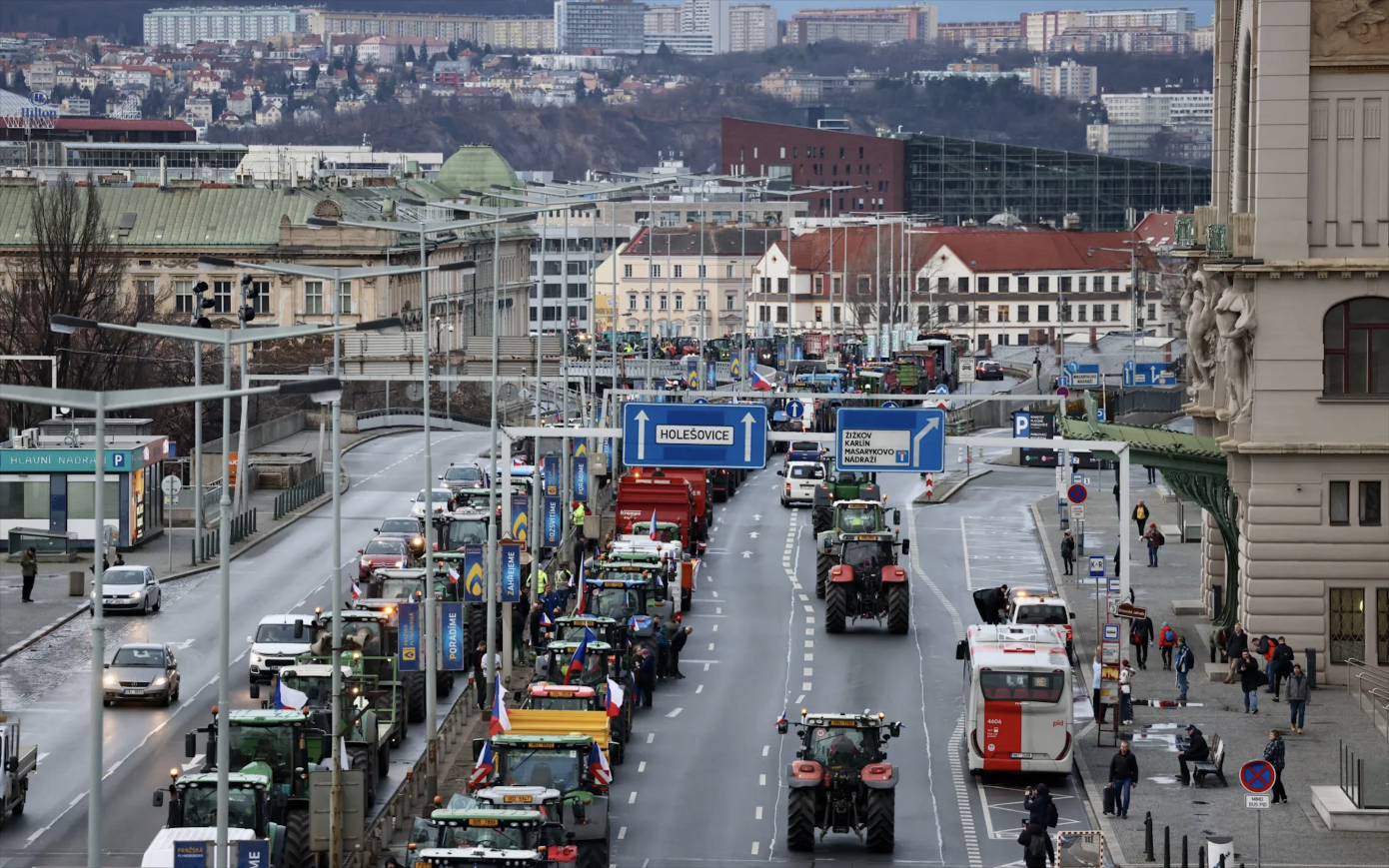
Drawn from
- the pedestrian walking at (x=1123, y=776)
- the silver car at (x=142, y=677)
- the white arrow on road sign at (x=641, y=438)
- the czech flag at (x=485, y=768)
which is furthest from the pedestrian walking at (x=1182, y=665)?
the silver car at (x=142, y=677)

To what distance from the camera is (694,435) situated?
188 ft

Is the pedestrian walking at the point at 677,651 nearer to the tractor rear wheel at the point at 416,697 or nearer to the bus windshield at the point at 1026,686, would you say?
the tractor rear wheel at the point at 416,697

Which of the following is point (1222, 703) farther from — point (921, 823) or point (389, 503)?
point (389, 503)

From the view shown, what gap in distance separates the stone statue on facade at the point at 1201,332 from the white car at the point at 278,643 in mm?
21443

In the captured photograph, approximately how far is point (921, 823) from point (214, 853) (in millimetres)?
14035

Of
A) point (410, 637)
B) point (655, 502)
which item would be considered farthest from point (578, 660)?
point (655, 502)

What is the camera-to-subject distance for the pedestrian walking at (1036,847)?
134ft

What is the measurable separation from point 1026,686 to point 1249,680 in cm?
899

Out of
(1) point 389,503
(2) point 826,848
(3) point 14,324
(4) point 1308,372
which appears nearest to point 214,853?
(2) point 826,848

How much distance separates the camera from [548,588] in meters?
68.0

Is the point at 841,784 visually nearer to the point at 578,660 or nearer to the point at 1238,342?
the point at 578,660

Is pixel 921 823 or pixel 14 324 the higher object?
pixel 14 324

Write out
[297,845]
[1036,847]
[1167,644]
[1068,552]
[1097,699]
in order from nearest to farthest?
[297,845], [1036,847], [1097,699], [1167,644], [1068,552]

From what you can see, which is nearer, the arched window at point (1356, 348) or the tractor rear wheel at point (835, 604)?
the arched window at point (1356, 348)
